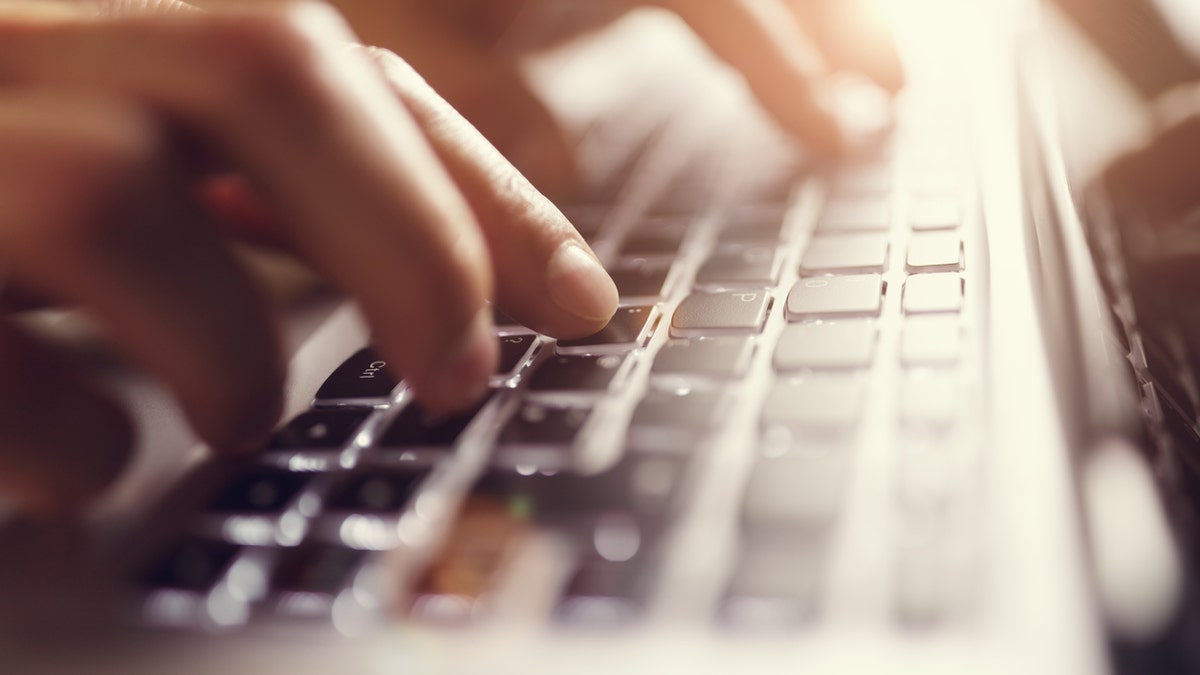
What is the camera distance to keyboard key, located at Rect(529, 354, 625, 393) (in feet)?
1.51

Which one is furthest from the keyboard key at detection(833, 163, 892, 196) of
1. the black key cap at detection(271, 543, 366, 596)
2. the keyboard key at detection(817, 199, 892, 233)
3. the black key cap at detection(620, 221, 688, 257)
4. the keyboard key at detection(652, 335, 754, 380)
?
the black key cap at detection(271, 543, 366, 596)

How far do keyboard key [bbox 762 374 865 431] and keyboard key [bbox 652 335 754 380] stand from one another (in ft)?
0.10

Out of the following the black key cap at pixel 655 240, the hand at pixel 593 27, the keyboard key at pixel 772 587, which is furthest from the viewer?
the hand at pixel 593 27

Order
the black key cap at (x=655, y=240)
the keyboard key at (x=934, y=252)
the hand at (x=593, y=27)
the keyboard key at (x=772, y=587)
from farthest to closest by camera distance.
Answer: the hand at (x=593, y=27)
the black key cap at (x=655, y=240)
the keyboard key at (x=934, y=252)
the keyboard key at (x=772, y=587)

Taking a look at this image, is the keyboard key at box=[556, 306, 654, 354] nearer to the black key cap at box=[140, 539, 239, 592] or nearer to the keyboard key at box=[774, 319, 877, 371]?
the keyboard key at box=[774, 319, 877, 371]

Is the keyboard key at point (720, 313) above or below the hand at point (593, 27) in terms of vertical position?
below

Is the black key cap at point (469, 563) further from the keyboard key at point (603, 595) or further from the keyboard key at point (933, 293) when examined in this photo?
the keyboard key at point (933, 293)

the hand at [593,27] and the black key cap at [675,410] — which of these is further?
the hand at [593,27]

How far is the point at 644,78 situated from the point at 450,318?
616 mm

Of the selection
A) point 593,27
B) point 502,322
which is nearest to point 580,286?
point 502,322

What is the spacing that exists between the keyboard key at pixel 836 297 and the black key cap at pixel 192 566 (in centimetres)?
29

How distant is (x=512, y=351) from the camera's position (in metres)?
0.52

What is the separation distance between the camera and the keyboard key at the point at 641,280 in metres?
0.56

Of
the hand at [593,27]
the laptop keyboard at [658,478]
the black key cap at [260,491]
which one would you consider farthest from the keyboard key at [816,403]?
the hand at [593,27]
